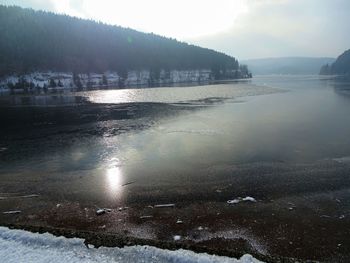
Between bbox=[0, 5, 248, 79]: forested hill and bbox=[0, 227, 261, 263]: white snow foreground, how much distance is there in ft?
360

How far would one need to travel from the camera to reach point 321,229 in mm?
9711

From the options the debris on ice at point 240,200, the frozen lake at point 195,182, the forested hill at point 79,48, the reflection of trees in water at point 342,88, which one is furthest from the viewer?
the forested hill at point 79,48

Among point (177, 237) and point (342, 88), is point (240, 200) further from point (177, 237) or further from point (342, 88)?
point (342, 88)

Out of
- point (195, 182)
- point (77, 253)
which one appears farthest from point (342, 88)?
point (77, 253)

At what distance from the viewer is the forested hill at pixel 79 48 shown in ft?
383

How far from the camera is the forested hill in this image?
117m

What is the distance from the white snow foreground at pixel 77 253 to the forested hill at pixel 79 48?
360 feet

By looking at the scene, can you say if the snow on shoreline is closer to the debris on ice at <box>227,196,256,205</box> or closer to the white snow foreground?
the debris on ice at <box>227,196,256,205</box>

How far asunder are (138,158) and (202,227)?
8546 millimetres

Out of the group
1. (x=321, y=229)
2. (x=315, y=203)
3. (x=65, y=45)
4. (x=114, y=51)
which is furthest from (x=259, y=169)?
(x=114, y=51)

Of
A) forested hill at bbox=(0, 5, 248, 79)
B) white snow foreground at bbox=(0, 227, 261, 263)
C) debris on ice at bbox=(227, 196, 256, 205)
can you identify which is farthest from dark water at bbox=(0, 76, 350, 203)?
forested hill at bbox=(0, 5, 248, 79)

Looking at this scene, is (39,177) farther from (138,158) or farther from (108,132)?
(108,132)

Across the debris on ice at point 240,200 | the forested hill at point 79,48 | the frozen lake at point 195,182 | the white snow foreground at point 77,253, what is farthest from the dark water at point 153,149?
the forested hill at point 79,48

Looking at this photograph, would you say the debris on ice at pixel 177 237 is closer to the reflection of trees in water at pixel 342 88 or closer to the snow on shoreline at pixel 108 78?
the reflection of trees in water at pixel 342 88
